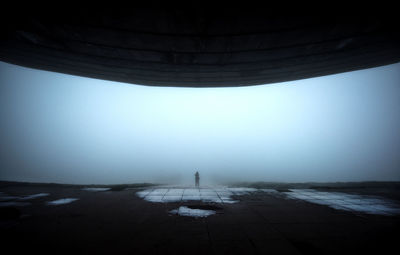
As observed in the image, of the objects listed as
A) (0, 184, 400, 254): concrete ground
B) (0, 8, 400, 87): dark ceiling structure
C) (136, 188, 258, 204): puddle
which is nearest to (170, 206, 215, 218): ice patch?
(0, 184, 400, 254): concrete ground

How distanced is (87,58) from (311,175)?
84.8m

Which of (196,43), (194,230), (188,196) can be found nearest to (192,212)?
(194,230)

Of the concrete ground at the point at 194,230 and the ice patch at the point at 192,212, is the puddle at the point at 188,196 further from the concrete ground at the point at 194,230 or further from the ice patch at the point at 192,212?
the ice patch at the point at 192,212

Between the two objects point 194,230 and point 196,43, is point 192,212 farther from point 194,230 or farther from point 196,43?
point 196,43

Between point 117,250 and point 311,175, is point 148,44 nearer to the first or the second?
point 117,250

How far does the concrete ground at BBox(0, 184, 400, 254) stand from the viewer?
3.46 meters

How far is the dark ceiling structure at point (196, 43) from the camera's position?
5.60 m

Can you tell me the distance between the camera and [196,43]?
6758 mm

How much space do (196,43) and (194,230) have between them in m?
6.74

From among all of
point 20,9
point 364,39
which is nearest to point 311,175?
point 364,39

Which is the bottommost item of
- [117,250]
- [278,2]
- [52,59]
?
[117,250]

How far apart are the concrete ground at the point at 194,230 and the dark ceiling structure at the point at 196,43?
21.6ft

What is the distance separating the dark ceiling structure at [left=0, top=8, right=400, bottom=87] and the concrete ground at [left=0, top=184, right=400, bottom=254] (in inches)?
259

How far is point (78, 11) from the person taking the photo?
210 inches
